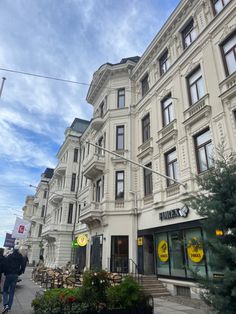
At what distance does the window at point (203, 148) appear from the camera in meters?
13.1

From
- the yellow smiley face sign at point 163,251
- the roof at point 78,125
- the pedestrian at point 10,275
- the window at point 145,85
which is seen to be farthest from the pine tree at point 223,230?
the roof at point 78,125

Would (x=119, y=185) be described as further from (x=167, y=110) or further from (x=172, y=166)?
(x=167, y=110)

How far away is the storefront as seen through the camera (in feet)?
41.1

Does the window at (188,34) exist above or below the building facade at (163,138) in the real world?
above

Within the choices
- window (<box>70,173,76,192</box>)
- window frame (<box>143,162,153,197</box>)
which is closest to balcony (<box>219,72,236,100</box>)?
window frame (<box>143,162,153,197</box>)

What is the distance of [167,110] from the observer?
17594mm

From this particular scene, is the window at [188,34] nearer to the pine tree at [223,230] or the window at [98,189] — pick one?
the window at [98,189]

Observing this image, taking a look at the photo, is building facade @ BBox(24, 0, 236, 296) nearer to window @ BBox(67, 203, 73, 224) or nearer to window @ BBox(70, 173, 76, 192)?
window @ BBox(67, 203, 73, 224)

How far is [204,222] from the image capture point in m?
5.67

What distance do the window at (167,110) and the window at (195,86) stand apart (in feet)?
6.38

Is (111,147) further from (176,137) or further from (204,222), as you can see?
(204,222)

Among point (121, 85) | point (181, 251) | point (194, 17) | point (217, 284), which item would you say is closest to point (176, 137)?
point (181, 251)

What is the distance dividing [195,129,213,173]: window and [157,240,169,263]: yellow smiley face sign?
202 inches

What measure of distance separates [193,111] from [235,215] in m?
10.3
